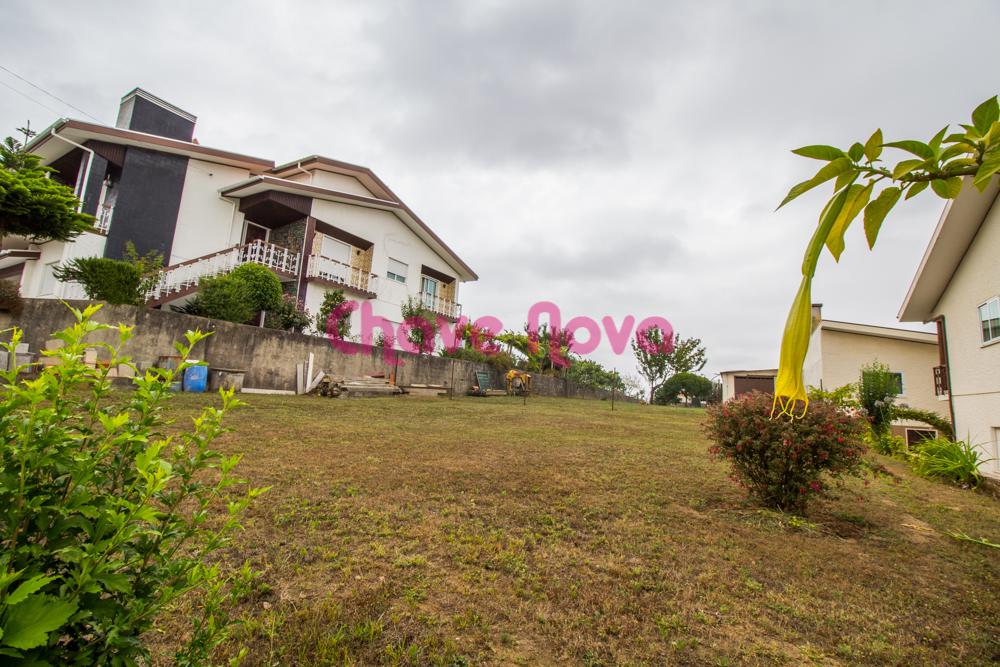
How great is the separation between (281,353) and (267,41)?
9062 millimetres

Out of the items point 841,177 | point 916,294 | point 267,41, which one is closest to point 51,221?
point 267,41

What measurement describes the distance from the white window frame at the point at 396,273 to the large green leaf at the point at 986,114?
70.4ft

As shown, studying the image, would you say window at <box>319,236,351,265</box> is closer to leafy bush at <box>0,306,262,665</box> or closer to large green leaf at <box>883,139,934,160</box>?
leafy bush at <box>0,306,262,665</box>

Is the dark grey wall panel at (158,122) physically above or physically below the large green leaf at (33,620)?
above

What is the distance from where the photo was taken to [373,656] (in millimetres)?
2232

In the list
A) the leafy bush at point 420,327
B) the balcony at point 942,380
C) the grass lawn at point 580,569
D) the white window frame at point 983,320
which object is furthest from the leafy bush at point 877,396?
the leafy bush at point 420,327

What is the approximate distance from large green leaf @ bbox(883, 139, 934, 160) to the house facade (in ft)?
53.4

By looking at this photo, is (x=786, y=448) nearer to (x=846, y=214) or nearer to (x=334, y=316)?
(x=846, y=214)

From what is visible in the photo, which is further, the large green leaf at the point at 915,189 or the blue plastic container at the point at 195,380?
the blue plastic container at the point at 195,380

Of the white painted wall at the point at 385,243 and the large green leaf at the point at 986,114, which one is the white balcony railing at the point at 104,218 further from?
the large green leaf at the point at 986,114

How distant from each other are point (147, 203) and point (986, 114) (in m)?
19.9

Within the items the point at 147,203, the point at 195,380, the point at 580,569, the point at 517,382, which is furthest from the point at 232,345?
the point at 517,382

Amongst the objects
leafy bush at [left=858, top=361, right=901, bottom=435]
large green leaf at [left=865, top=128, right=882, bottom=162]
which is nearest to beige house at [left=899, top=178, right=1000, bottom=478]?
leafy bush at [left=858, top=361, right=901, bottom=435]

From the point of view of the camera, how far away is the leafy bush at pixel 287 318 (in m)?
14.2
